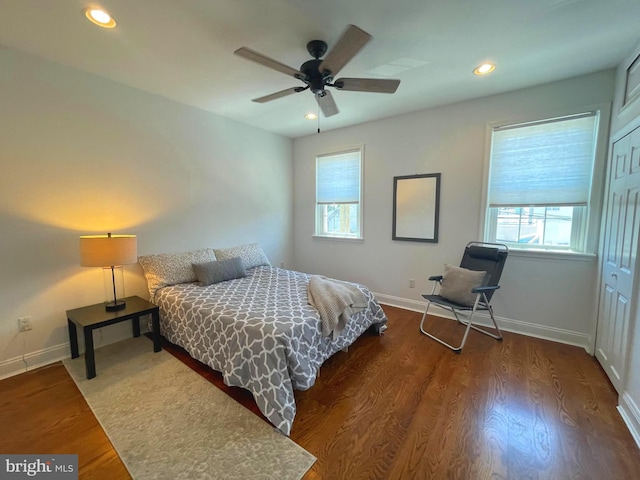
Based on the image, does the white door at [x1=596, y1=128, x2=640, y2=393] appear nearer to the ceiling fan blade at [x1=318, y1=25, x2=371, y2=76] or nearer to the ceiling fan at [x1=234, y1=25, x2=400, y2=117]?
the ceiling fan at [x1=234, y1=25, x2=400, y2=117]

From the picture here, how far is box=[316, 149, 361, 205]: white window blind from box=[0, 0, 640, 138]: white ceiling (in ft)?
4.62

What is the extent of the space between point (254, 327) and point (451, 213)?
2.63m

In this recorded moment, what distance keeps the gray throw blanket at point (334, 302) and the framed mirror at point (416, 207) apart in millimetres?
1348

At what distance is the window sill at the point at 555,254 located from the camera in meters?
2.57

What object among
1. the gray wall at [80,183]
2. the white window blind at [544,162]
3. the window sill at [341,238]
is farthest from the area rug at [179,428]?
the white window blind at [544,162]

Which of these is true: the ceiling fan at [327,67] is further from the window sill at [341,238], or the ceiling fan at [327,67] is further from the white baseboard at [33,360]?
the white baseboard at [33,360]

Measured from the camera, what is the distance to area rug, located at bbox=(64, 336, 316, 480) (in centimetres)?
141

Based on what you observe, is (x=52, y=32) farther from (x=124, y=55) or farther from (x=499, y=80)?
(x=499, y=80)

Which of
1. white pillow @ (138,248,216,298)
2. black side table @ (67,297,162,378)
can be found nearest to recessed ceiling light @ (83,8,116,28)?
white pillow @ (138,248,216,298)

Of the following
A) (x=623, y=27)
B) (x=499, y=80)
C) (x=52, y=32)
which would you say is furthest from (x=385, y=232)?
(x=52, y=32)

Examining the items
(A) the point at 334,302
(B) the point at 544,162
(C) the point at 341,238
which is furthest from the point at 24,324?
(B) the point at 544,162

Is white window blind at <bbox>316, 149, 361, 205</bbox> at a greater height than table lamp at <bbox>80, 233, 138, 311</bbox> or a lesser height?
greater

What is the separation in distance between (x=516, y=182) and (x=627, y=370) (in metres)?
1.82

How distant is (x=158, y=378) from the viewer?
215 centimetres
